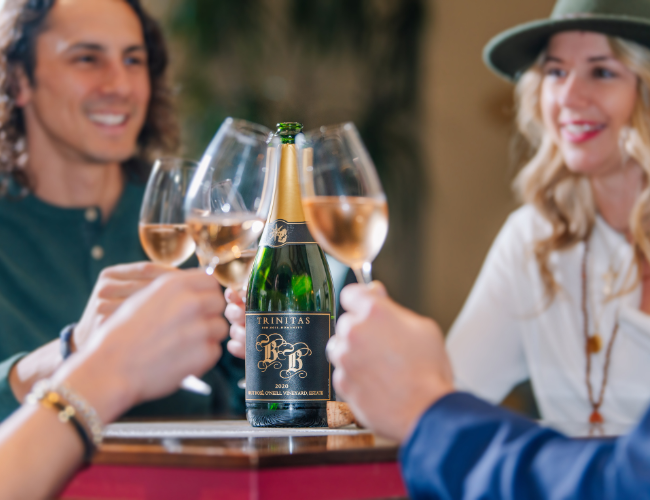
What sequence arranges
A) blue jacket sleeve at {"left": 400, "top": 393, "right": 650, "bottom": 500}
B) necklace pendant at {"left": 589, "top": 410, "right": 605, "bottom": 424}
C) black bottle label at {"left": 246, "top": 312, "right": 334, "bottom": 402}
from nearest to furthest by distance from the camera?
blue jacket sleeve at {"left": 400, "top": 393, "right": 650, "bottom": 500}, black bottle label at {"left": 246, "top": 312, "right": 334, "bottom": 402}, necklace pendant at {"left": 589, "top": 410, "right": 605, "bottom": 424}

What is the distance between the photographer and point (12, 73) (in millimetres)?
1911

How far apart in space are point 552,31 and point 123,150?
120 centimetres

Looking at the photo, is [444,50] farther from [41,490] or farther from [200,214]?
[41,490]

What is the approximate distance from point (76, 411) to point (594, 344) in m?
1.44

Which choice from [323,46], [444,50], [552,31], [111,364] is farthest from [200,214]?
[444,50]

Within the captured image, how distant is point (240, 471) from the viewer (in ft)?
1.96

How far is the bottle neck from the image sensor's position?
1.05 m

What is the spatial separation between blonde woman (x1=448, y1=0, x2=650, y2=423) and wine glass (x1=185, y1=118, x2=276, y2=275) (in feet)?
3.75

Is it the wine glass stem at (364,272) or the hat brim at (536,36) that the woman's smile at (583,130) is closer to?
the hat brim at (536,36)

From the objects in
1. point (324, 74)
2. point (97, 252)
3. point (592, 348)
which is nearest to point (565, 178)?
point (592, 348)

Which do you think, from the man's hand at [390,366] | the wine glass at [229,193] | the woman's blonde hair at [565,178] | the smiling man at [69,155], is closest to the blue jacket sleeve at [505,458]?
the man's hand at [390,366]

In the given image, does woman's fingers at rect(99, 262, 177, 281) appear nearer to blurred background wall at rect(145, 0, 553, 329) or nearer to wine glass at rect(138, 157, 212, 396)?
wine glass at rect(138, 157, 212, 396)

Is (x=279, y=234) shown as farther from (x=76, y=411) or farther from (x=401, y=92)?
(x=401, y=92)

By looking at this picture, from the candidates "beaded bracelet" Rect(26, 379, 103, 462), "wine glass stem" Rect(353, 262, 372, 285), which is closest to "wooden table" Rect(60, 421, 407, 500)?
"beaded bracelet" Rect(26, 379, 103, 462)
